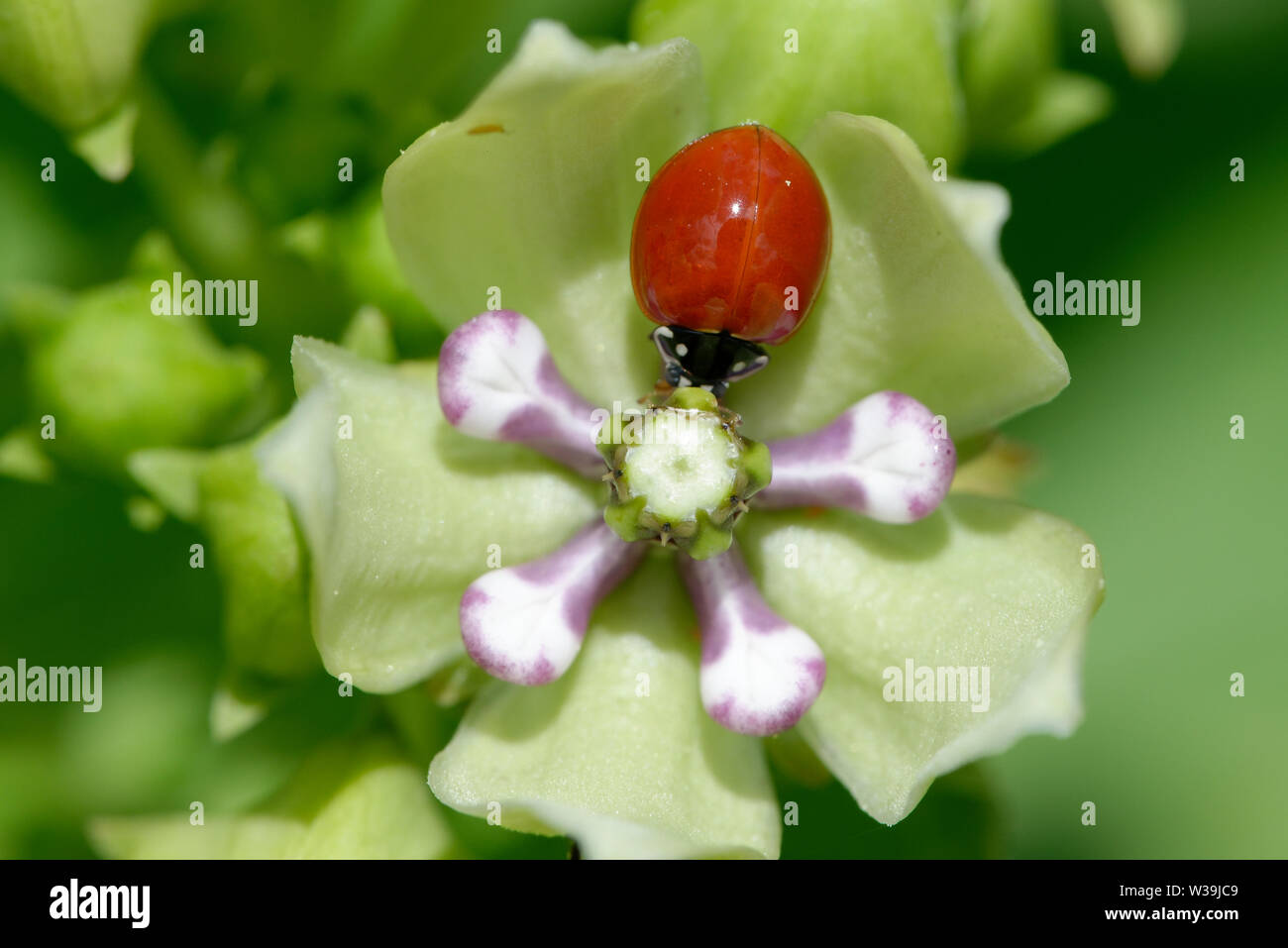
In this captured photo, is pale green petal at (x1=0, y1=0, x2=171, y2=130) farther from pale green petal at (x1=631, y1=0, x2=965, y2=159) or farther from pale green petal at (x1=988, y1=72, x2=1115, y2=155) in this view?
pale green petal at (x1=988, y1=72, x2=1115, y2=155)

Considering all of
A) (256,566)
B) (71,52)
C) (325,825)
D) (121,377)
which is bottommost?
(325,825)

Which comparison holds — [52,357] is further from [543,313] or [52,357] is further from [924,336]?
[924,336]

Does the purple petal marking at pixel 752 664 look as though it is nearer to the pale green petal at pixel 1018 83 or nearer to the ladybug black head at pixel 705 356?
the ladybug black head at pixel 705 356

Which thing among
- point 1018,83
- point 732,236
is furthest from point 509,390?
point 1018,83

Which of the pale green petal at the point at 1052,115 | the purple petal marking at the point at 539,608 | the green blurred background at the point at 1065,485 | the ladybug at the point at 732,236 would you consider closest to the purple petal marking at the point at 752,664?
the purple petal marking at the point at 539,608

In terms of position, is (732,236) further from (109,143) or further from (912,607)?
(109,143)

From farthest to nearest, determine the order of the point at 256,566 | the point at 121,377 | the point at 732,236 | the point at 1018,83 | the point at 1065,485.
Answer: the point at 1065,485
the point at 1018,83
the point at 121,377
the point at 256,566
the point at 732,236

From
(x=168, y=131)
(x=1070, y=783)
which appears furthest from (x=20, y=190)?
(x=1070, y=783)
